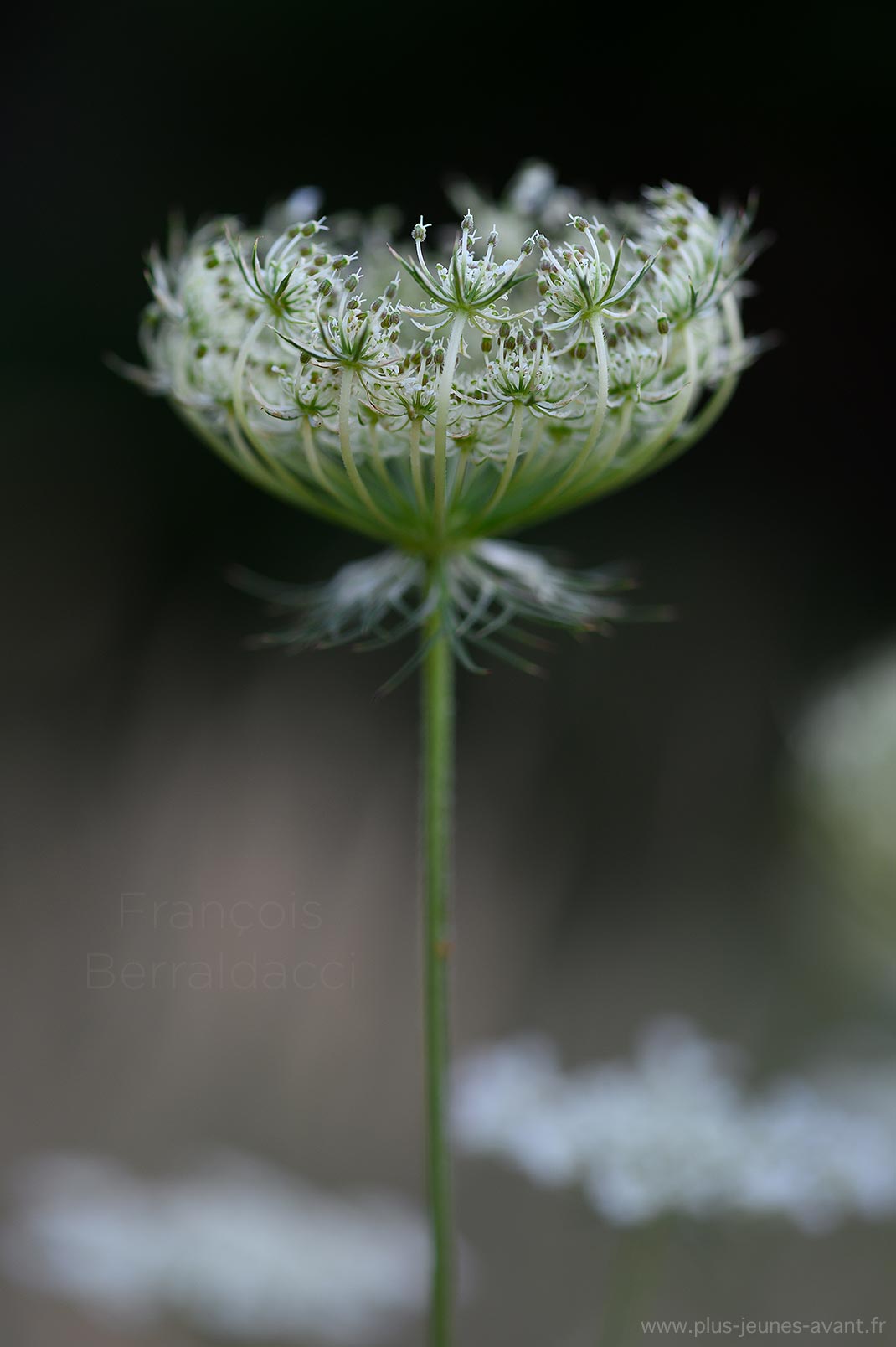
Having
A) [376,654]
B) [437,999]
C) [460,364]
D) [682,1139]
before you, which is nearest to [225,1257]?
[682,1139]

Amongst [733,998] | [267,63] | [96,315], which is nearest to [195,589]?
[96,315]

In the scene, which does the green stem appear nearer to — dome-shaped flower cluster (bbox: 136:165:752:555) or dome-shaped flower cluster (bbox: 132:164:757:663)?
dome-shaped flower cluster (bbox: 132:164:757:663)

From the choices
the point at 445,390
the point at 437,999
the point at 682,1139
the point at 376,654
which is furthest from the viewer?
the point at 376,654

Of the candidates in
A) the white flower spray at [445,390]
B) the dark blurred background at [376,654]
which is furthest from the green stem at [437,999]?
the dark blurred background at [376,654]

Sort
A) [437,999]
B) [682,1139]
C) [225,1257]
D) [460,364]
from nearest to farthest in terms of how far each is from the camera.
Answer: [437,999], [460,364], [682,1139], [225,1257]

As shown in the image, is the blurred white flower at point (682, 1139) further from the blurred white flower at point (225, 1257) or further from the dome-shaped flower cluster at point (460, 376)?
the dome-shaped flower cluster at point (460, 376)

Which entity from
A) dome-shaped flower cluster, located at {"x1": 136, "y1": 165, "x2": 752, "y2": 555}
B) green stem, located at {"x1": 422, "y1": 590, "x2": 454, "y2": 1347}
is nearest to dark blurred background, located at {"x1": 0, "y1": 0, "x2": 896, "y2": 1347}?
green stem, located at {"x1": 422, "y1": 590, "x2": 454, "y2": 1347}

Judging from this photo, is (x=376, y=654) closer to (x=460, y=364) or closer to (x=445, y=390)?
(x=460, y=364)
